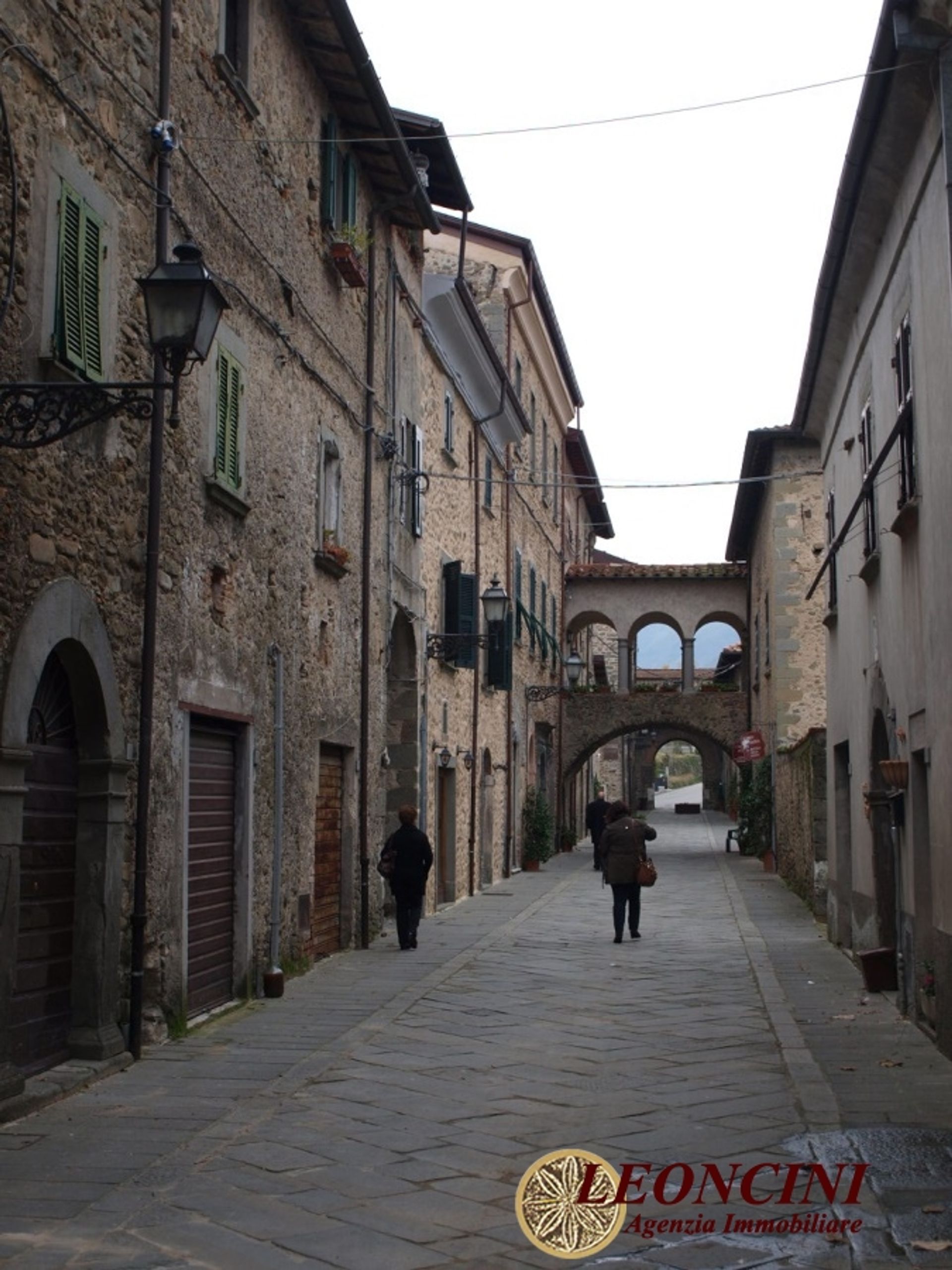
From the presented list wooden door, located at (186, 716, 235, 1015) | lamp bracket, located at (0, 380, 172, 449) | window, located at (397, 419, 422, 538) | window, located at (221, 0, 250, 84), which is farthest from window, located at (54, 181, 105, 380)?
window, located at (397, 419, 422, 538)

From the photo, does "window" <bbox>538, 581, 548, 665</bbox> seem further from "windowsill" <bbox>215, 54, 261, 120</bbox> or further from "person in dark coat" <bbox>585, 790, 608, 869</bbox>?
"windowsill" <bbox>215, 54, 261, 120</bbox>

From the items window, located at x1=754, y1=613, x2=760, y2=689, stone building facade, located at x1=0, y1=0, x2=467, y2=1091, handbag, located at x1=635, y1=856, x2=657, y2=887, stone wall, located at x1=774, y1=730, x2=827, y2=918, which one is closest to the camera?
stone building facade, located at x1=0, y1=0, x2=467, y2=1091

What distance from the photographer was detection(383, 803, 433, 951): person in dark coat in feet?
44.9

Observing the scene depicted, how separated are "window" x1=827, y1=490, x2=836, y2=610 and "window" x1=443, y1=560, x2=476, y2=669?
16.4ft

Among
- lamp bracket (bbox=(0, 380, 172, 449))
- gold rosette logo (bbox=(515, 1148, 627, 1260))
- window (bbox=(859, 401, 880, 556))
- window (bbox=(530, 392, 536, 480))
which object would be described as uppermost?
window (bbox=(530, 392, 536, 480))

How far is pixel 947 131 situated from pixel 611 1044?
18.3ft

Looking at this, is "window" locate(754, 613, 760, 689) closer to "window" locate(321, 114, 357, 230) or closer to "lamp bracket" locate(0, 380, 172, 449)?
"window" locate(321, 114, 357, 230)

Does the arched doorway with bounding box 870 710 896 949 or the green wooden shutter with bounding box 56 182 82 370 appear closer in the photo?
the green wooden shutter with bounding box 56 182 82 370

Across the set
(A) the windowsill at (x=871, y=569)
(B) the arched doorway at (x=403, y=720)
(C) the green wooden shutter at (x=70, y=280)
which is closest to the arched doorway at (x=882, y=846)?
(A) the windowsill at (x=871, y=569)

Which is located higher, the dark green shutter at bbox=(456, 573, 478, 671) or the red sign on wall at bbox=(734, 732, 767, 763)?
the dark green shutter at bbox=(456, 573, 478, 671)

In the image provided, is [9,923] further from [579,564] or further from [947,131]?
[579,564]

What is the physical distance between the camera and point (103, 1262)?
15.8ft

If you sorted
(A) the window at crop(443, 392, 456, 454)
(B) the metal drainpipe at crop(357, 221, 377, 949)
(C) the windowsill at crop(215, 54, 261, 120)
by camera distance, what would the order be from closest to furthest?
(C) the windowsill at crop(215, 54, 261, 120) < (B) the metal drainpipe at crop(357, 221, 377, 949) < (A) the window at crop(443, 392, 456, 454)

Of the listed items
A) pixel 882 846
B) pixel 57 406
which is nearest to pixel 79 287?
pixel 57 406
